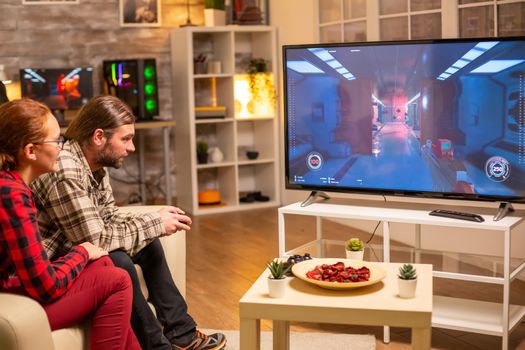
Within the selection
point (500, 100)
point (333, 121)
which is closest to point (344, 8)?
point (333, 121)

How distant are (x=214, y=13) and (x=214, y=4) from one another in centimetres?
8

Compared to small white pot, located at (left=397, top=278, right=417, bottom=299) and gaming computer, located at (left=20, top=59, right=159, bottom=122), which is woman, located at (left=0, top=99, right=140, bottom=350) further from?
gaming computer, located at (left=20, top=59, right=159, bottom=122)

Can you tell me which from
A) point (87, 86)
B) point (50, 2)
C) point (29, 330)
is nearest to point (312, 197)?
point (29, 330)

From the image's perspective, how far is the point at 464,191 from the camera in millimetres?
3480

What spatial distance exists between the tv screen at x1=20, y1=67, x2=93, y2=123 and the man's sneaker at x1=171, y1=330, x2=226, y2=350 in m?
3.35

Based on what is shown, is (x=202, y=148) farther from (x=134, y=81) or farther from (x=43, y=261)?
(x=43, y=261)

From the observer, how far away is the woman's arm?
91.8 inches

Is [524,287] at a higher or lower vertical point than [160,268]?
lower

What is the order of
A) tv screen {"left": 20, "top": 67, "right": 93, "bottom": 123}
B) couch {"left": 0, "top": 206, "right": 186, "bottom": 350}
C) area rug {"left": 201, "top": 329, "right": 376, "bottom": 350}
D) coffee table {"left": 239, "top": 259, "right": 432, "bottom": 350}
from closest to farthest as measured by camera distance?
couch {"left": 0, "top": 206, "right": 186, "bottom": 350}, coffee table {"left": 239, "top": 259, "right": 432, "bottom": 350}, area rug {"left": 201, "top": 329, "right": 376, "bottom": 350}, tv screen {"left": 20, "top": 67, "right": 93, "bottom": 123}

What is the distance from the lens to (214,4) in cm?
669

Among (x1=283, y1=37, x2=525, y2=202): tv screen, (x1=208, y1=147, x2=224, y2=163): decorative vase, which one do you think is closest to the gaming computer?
(x1=208, y1=147, x2=224, y2=163): decorative vase

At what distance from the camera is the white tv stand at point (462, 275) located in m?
3.24

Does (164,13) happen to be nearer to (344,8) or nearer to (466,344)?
(344,8)

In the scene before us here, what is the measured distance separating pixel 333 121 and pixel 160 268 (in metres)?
1.14
